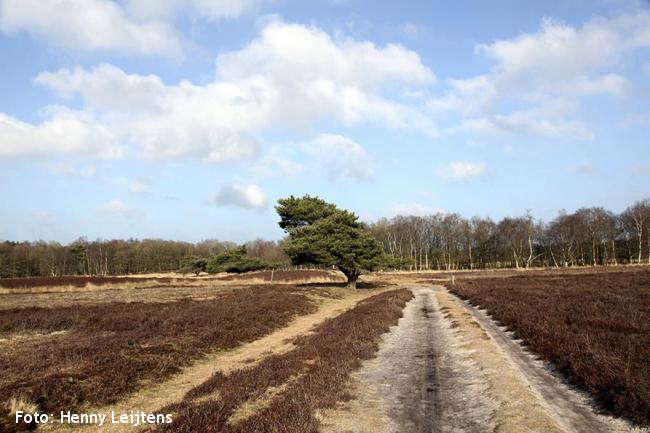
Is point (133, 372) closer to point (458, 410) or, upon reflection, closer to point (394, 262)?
point (458, 410)

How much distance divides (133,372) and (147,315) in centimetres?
1226

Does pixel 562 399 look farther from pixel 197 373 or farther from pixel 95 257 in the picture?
pixel 95 257

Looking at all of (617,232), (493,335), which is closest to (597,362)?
(493,335)

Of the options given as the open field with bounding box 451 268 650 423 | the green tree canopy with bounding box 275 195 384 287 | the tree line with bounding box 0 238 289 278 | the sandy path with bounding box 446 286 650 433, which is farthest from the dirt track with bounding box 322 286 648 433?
the tree line with bounding box 0 238 289 278

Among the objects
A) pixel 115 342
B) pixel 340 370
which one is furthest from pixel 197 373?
pixel 115 342

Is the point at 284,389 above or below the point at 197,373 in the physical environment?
above

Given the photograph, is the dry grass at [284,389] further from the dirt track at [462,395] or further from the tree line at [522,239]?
the tree line at [522,239]

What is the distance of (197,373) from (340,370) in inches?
187

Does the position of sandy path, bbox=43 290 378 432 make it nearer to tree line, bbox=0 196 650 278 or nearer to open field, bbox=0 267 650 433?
open field, bbox=0 267 650 433

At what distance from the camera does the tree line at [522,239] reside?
103750 mm

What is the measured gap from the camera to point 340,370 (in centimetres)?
1223

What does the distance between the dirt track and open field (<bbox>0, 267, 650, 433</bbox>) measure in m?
0.04

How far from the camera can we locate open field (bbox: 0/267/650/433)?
335 inches

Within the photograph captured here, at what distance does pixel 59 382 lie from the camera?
1073 centimetres
